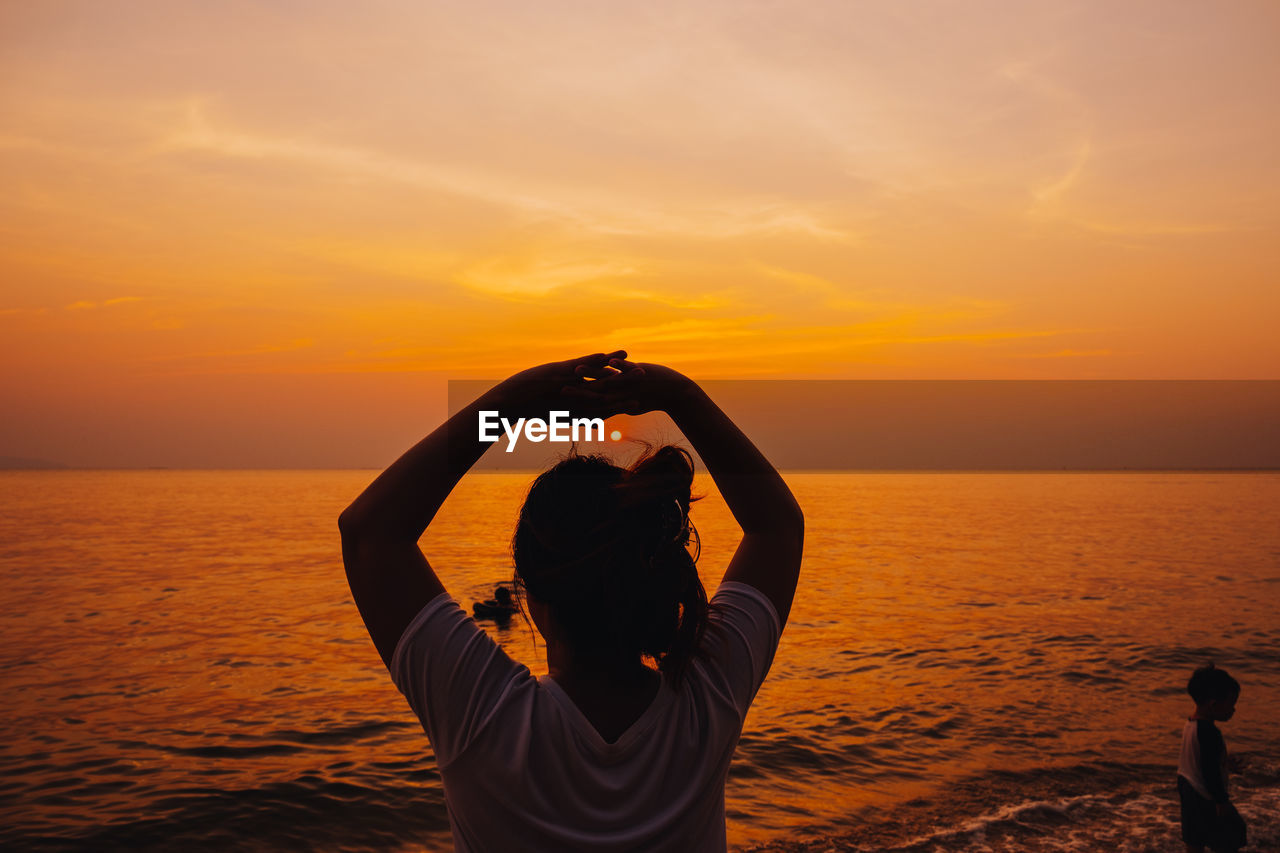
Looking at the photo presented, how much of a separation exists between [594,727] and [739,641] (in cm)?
38

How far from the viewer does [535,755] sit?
55.9 inches

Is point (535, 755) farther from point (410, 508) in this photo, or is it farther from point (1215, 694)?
point (1215, 694)

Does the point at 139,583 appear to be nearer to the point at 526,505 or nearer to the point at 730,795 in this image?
the point at 730,795

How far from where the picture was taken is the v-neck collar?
1.46 metres

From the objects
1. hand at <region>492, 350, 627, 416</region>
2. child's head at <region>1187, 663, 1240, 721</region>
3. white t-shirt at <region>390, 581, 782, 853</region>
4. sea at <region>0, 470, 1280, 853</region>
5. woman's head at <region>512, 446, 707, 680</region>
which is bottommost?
sea at <region>0, 470, 1280, 853</region>

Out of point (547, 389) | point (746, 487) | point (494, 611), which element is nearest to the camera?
point (547, 389)

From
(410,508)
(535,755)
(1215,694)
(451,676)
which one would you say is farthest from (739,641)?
(1215,694)

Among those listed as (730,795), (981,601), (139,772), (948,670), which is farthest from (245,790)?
(981,601)

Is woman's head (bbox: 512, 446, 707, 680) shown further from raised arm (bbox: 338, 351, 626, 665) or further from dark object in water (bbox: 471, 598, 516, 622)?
dark object in water (bbox: 471, 598, 516, 622)

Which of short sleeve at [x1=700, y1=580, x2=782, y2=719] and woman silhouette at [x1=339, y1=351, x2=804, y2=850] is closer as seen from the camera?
woman silhouette at [x1=339, y1=351, x2=804, y2=850]

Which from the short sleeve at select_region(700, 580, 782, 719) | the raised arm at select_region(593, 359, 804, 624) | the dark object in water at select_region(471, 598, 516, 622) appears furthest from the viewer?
the dark object in water at select_region(471, 598, 516, 622)

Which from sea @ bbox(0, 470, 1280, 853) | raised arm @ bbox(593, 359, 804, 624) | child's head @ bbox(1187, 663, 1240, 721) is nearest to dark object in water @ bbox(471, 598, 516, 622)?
sea @ bbox(0, 470, 1280, 853)

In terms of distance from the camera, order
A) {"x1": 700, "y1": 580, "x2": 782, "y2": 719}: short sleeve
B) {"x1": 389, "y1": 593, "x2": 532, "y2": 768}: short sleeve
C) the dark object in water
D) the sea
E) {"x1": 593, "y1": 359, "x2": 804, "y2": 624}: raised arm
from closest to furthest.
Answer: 1. {"x1": 389, "y1": 593, "x2": 532, "y2": 768}: short sleeve
2. {"x1": 700, "y1": 580, "x2": 782, "y2": 719}: short sleeve
3. {"x1": 593, "y1": 359, "x2": 804, "y2": 624}: raised arm
4. the sea
5. the dark object in water

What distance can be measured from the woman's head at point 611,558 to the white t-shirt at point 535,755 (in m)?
0.12
